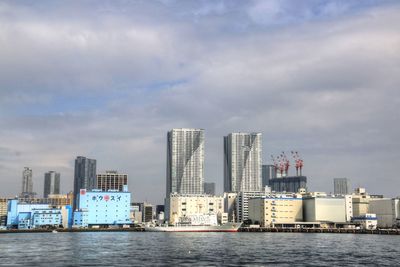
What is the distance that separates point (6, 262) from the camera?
82.6 metres

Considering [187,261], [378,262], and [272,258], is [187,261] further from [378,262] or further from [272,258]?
[378,262]

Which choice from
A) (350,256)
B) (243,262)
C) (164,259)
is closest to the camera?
(243,262)

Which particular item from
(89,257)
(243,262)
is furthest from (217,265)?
(89,257)

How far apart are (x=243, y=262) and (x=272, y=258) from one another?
946cm

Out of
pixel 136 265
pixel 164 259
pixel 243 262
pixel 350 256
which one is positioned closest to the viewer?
pixel 136 265

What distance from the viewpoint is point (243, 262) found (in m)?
82.4

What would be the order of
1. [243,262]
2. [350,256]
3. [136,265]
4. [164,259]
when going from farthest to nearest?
[350,256]
[164,259]
[243,262]
[136,265]

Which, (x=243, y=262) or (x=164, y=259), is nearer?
(x=243, y=262)

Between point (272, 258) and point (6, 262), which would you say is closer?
point (6, 262)

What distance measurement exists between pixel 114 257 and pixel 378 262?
152 ft

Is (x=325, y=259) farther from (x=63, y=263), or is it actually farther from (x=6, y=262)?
(x=6, y=262)

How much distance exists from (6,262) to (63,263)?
10.1m

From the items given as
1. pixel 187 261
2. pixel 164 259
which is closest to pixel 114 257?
pixel 164 259

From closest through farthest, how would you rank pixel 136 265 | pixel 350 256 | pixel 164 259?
pixel 136 265 → pixel 164 259 → pixel 350 256
